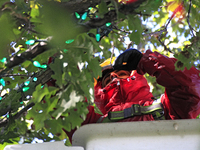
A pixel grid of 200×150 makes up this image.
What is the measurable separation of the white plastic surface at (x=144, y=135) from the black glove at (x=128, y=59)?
642 millimetres

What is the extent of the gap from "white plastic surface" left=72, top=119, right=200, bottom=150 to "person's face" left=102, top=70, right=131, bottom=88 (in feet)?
3.18

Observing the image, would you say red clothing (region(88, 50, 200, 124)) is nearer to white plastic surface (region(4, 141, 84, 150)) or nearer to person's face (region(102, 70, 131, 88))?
person's face (region(102, 70, 131, 88))

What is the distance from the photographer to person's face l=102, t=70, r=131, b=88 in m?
3.02

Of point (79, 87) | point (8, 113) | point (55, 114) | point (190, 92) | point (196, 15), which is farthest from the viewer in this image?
point (196, 15)

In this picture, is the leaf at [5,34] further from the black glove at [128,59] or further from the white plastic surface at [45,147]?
the black glove at [128,59]

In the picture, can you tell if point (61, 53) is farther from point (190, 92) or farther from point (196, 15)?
point (196, 15)

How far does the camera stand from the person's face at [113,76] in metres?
3.02

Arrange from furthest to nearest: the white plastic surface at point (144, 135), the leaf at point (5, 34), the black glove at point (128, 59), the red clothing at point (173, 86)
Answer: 1. the black glove at point (128, 59)
2. the red clothing at point (173, 86)
3. the white plastic surface at point (144, 135)
4. the leaf at point (5, 34)

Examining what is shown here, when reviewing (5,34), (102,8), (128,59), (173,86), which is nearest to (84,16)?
(102,8)

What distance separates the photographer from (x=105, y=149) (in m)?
2.09

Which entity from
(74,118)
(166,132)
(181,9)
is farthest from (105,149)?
(181,9)

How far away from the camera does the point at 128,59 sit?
2479 mm

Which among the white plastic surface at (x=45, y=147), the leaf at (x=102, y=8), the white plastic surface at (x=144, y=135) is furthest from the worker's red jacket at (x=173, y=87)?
the leaf at (x=102, y=8)

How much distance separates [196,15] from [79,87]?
1608 millimetres
